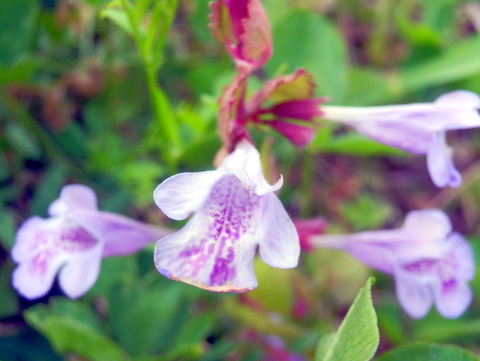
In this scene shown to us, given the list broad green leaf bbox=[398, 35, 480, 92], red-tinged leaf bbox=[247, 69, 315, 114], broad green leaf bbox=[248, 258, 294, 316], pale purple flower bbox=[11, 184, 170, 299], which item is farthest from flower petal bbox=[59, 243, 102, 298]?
broad green leaf bbox=[398, 35, 480, 92]

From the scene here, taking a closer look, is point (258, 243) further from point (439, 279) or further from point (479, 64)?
point (479, 64)

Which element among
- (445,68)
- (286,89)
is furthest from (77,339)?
(445,68)

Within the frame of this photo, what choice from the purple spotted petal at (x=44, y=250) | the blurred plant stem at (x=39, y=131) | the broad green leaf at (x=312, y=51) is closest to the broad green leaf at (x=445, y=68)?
the broad green leaf at (x=312, y=51)

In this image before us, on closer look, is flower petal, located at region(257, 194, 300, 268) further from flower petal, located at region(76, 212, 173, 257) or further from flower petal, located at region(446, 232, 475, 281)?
flower petal, located at region(446, 232, 475, 281)

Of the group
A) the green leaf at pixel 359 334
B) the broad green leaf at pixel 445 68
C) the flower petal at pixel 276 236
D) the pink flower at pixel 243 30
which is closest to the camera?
the green leaf at pixel 359 334

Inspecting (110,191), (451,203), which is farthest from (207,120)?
(451,203)

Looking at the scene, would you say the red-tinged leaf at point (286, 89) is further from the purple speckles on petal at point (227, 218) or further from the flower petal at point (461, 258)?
the flower petal at point (461, 258)
